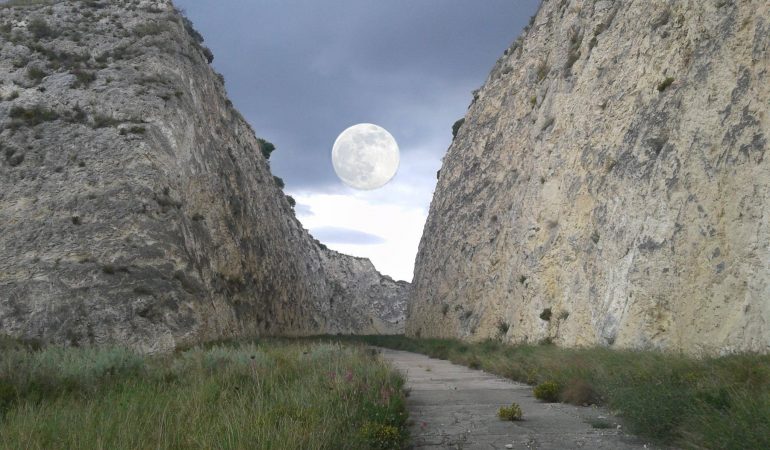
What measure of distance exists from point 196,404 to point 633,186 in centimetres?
1431

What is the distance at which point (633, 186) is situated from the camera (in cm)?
1755

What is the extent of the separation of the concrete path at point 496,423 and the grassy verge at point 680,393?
0.42 m

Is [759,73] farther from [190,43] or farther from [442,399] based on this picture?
[190,43]

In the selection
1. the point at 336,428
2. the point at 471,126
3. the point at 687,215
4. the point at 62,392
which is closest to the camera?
the point at 336,428

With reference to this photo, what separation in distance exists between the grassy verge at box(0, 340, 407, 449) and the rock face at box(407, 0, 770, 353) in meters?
7.19

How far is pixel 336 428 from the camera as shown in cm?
680

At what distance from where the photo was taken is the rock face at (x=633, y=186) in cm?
1270

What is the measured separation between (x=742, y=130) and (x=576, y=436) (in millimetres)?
8737

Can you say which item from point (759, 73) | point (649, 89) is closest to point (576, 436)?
point (759, 73)

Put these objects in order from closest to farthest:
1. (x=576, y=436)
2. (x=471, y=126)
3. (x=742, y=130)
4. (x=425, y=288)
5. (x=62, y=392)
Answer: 1. (x=576, y=436)
2. (x=62, y=392)
3. (x=742, y=130)
4. (x=471, y=126)
5. (x=425, y=288)

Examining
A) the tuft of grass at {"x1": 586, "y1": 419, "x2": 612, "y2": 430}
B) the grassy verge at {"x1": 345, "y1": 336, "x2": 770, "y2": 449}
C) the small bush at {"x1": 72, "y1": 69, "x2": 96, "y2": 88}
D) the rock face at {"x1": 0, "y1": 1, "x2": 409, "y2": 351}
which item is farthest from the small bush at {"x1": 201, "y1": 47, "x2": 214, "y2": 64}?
the tuft of grass at {"x1": 586, "y1": 419, "x2": 612, "y2": 430}

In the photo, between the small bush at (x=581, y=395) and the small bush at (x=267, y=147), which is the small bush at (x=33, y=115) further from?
the small bush at (x=267, y=147)

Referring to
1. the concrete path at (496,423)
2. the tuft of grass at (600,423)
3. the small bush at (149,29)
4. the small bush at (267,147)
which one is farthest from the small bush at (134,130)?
the small bush at (267,147)

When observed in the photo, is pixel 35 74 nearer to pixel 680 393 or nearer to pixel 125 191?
pixel 125 191
